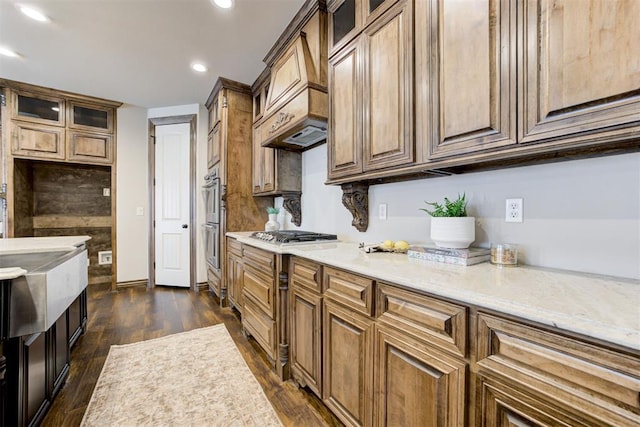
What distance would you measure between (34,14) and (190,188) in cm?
231

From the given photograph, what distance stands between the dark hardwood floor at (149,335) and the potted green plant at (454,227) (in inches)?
45.4

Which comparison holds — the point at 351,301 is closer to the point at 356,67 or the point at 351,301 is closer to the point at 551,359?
the point at 551,359

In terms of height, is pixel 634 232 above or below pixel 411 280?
above

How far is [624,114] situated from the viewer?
2.57 ft

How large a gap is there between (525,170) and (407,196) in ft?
2.20

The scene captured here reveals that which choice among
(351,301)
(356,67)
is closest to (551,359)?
(351,301)

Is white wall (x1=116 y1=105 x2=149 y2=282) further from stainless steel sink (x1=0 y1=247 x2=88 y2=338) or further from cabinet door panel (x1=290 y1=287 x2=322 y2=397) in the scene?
cabinet door panel (x1=290 y1=287 x2=322 y2=397)

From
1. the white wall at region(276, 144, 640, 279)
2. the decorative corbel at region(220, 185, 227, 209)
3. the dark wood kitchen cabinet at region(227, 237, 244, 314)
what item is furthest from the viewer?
the decorative corbel at region(220, 185, 227, 209)

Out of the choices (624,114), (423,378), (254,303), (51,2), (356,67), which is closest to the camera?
(624,114)

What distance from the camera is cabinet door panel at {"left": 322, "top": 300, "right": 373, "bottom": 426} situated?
1219 millimetres

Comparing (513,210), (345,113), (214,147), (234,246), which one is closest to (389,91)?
(345,113)

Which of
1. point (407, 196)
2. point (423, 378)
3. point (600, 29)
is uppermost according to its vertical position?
point (600, 29)

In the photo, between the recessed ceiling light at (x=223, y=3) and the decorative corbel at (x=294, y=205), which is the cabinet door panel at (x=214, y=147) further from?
the recessed ceiling light at (x=223, y=3)

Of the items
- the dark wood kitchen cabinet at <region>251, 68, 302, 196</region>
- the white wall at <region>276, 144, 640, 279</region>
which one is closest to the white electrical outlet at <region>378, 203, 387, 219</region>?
the white wall at <region>276, 144, 640, 279</region>
